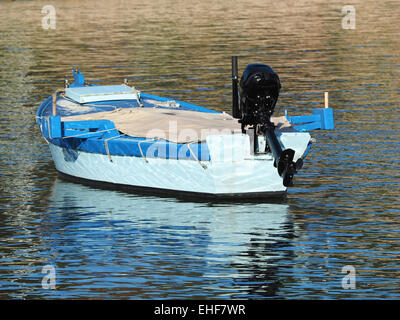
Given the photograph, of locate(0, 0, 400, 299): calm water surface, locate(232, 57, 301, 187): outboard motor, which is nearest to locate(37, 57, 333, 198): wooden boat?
locate(232, 57, 301, 187): outboard motor

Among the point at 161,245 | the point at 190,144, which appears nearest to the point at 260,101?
the point at 190,144

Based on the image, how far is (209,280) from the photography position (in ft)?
58.0

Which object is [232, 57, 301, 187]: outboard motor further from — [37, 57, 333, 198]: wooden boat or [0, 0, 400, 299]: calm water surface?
[0, 0, 400, 299]: calm water surface

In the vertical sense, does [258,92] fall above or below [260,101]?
above

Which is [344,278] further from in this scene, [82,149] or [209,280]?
[82,149]

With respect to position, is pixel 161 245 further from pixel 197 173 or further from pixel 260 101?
pixel 260 101

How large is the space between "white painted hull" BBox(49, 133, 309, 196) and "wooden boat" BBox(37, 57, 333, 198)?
0.02 meters

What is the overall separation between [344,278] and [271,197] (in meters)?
5.88

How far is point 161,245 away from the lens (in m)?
20.0

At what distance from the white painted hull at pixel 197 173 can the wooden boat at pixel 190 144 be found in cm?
2

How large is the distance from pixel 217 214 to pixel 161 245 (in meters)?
2.61

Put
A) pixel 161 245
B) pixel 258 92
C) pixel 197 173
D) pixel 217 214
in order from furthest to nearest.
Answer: pixel 197 173, pixel 217 214, pixel 258 92, pixel 161 245
